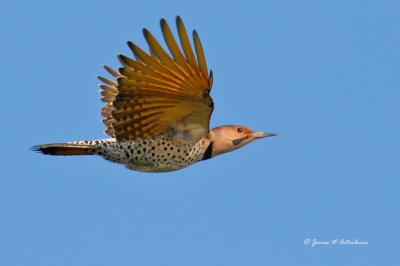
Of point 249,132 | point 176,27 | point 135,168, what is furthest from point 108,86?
point 176,27

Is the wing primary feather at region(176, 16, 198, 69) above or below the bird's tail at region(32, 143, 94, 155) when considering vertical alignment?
above

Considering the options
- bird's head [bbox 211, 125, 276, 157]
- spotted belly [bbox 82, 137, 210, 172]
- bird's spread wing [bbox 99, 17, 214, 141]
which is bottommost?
spotted belly [bbox 82, 137, 210, 172]

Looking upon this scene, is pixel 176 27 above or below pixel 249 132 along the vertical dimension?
above

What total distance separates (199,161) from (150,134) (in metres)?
0.82

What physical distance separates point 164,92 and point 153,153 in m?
0.91

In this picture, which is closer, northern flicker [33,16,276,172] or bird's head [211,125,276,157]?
northern flicker [33,16,276,172]

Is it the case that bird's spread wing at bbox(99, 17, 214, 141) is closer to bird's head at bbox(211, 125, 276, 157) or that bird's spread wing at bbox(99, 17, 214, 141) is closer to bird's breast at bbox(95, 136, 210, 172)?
bird's breast at bbox(95, 136, 210, 172)

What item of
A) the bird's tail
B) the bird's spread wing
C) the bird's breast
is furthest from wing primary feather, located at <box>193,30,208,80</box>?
the bird's tail

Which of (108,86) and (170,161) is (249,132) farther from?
(108,86)

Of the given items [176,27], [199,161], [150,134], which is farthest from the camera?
[199,161]

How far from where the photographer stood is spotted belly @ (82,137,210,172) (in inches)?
313

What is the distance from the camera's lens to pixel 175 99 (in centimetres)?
748

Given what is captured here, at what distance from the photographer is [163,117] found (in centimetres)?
774

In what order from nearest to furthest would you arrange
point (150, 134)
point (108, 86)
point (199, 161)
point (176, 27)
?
point (176, 27) < point (150, 134) < point (199, 161) < point (108, 86)
